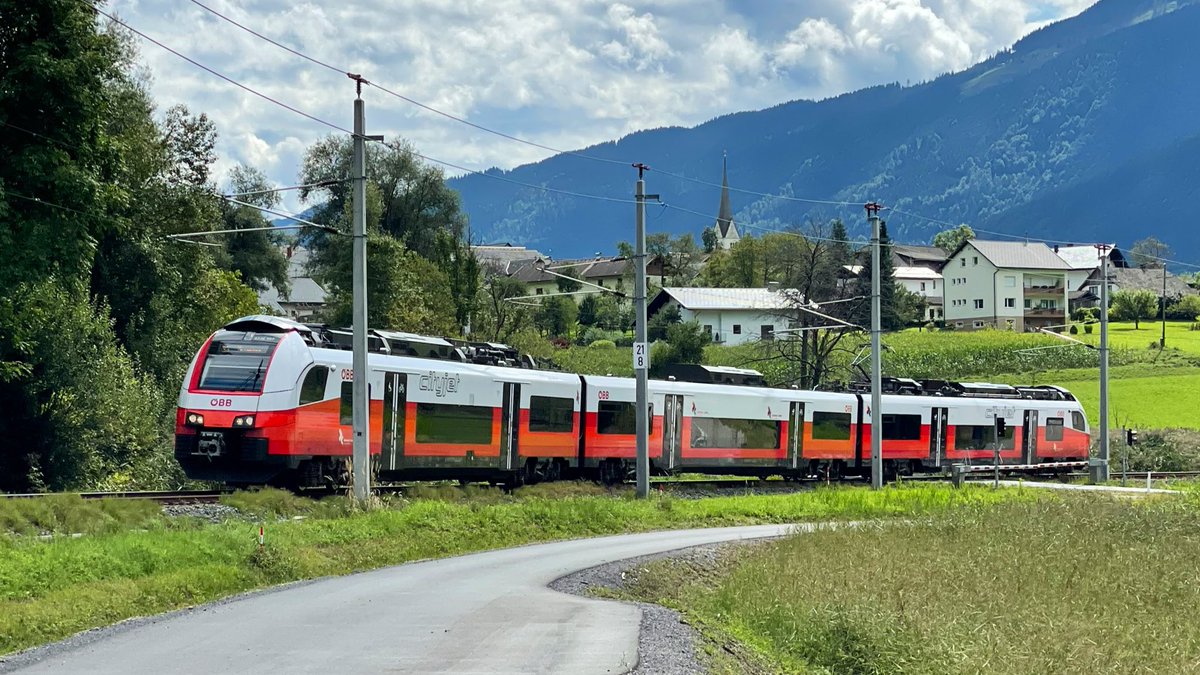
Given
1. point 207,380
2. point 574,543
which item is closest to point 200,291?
point 207,380

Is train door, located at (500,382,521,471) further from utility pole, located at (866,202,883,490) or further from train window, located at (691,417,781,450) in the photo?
utility pole, located at (866,202,883,490)

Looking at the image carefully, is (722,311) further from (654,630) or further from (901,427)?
(654,630)

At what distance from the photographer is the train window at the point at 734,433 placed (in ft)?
127

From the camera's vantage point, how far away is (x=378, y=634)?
12320 mm

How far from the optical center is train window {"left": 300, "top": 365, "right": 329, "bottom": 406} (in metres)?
25.9

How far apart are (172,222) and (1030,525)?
116 ft

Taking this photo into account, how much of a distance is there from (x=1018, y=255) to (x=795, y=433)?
9545cm

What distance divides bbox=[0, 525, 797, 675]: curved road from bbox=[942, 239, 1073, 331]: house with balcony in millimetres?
114313

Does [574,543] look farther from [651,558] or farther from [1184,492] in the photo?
[1184,492]

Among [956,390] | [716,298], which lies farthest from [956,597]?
[716,298]

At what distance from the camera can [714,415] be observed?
38844 millimetres

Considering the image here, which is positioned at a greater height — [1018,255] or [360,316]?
[1018,255]

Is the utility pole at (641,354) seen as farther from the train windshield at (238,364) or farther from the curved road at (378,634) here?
the curved road at (378,634)

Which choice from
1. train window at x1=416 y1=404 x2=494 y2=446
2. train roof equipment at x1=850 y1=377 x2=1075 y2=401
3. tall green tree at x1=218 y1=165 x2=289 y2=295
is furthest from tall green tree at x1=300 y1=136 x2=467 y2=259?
train window at x1=416 y1=404 x2=494 y2=446
